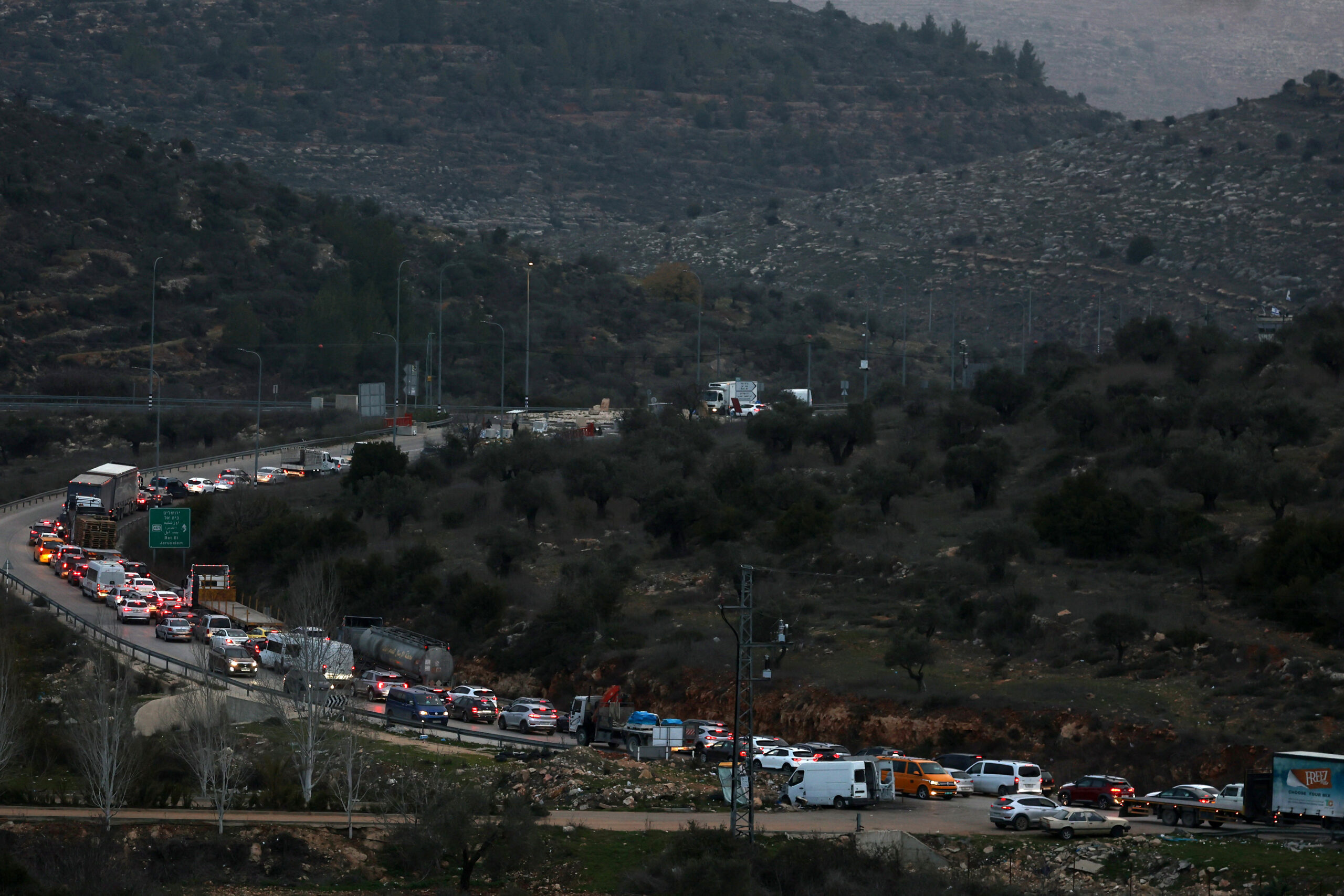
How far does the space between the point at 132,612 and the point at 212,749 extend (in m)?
24.0

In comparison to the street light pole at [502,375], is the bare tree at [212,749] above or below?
below

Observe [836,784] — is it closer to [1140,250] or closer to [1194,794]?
[1194,794]

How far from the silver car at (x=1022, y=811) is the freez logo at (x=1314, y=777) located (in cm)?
487

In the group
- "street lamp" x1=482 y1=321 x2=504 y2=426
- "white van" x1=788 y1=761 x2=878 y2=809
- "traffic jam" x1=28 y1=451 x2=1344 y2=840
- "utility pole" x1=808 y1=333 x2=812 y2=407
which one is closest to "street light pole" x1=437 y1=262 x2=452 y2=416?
"street lamp" x1=482 y1=321 x2=504 y2=426

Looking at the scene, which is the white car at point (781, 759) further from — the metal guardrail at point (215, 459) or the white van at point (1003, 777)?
the metal guardrail at point (215, 459)

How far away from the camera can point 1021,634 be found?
5219 cm

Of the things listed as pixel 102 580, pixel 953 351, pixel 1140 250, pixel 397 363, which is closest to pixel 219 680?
pixel 102 580

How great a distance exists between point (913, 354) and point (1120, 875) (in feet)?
337

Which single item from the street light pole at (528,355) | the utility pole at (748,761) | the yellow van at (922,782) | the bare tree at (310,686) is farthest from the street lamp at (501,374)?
the utility pole at (748,761)

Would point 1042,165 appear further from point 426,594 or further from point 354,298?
point 426,594

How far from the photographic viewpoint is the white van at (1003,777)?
39562 millimetres

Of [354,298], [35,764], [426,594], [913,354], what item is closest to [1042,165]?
[913,354]

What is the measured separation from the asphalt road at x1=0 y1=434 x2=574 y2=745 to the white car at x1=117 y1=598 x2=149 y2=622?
20 cm

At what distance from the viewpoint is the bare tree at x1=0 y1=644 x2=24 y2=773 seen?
37.8 m
